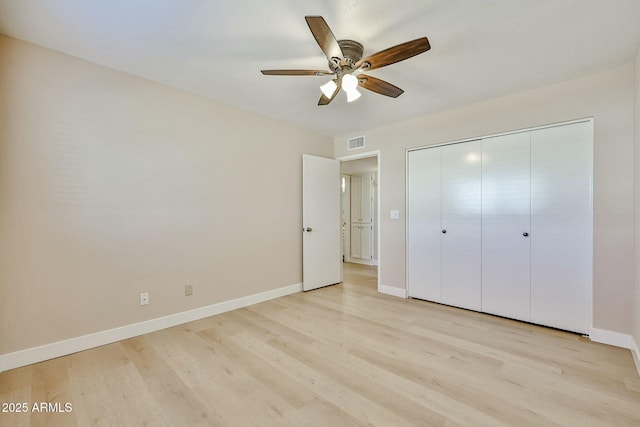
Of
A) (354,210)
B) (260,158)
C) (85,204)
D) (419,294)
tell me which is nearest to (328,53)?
(260,158)

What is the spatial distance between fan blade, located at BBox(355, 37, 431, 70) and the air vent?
2.25m

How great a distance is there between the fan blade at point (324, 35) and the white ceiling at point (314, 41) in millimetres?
229

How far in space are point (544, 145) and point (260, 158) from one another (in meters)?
3.10

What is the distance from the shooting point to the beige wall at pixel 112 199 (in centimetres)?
208

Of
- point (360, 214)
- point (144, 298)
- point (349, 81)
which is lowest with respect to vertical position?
point (144, 298)

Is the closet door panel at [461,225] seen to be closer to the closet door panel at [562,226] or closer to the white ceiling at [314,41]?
the closet door panel at [562,226]

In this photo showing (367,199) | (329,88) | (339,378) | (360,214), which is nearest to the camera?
(339,378)

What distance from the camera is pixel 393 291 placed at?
154 inches

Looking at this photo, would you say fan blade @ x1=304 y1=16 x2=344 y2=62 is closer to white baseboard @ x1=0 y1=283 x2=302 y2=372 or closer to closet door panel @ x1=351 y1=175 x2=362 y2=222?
white baseboard @ x1=0 y1=283 x2=302 y2=372

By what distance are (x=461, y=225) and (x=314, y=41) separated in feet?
8.42

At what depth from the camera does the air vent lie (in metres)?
4.24

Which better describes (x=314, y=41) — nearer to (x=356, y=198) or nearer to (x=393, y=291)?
(x=393, y=291)

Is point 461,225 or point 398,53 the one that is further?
point 461,225

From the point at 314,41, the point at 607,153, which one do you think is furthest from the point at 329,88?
the point at 607,153
